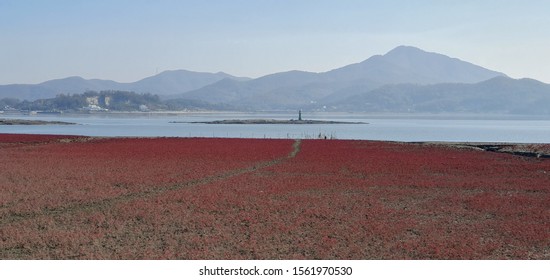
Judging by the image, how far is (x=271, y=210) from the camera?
18938 millimetres

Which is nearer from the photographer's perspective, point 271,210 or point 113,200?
point 271,210

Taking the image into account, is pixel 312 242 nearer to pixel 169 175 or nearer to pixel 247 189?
pixel 247 189

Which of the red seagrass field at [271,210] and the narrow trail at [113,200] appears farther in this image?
the narrow trail at [113,200]

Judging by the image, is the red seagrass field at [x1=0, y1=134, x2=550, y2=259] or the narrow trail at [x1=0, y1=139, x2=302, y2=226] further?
the narrow trail at [x1=0, y1=139, x2=302, y2=226]

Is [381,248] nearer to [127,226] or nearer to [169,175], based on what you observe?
[127,226]

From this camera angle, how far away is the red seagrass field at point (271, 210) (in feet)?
45.1

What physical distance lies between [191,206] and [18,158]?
22.6 metres

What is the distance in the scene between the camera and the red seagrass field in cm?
1376

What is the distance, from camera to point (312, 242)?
14398 mm

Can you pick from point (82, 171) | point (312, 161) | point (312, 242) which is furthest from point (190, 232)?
point (312, 161)

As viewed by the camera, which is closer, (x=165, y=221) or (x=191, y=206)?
(x=165, y=221)

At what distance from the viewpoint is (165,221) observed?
55.6 ft

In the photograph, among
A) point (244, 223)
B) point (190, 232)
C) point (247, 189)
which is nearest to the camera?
point (190, 232)
